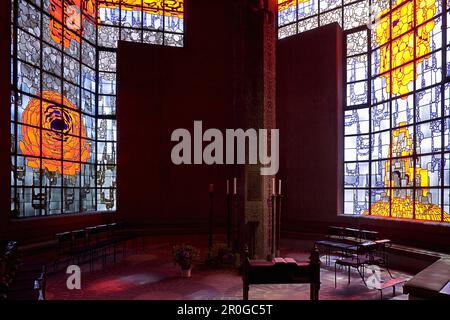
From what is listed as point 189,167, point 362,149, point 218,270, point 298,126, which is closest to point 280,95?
point 298,126

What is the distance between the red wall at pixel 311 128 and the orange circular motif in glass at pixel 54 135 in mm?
5756

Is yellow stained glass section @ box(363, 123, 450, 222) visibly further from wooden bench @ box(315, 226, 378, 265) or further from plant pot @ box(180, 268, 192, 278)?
plant pot @ box(180, 268, 192, 278)

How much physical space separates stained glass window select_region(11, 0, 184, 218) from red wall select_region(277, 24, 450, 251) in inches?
157

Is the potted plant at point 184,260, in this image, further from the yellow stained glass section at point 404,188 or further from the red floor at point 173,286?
the yellow stained glass section at point 404,188

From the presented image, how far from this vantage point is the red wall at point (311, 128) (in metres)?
9.23

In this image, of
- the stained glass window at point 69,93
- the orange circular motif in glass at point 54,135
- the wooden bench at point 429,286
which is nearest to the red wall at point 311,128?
the stained glass window at point 69,93

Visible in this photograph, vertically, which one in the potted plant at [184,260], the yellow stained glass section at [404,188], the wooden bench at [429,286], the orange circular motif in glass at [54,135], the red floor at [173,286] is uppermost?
the orange circular motif in glass at [54,135]

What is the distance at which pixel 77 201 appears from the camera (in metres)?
8.85

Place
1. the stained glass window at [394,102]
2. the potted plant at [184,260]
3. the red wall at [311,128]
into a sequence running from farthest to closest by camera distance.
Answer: the red wall at [311,128], the stained glass window at [394,102], the potted plant at [184,260]

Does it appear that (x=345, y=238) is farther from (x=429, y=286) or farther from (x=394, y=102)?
(x=429, y=286)

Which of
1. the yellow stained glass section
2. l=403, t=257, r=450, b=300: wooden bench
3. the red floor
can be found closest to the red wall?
the yellow stained glass section

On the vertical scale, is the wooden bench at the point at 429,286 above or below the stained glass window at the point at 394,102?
below
